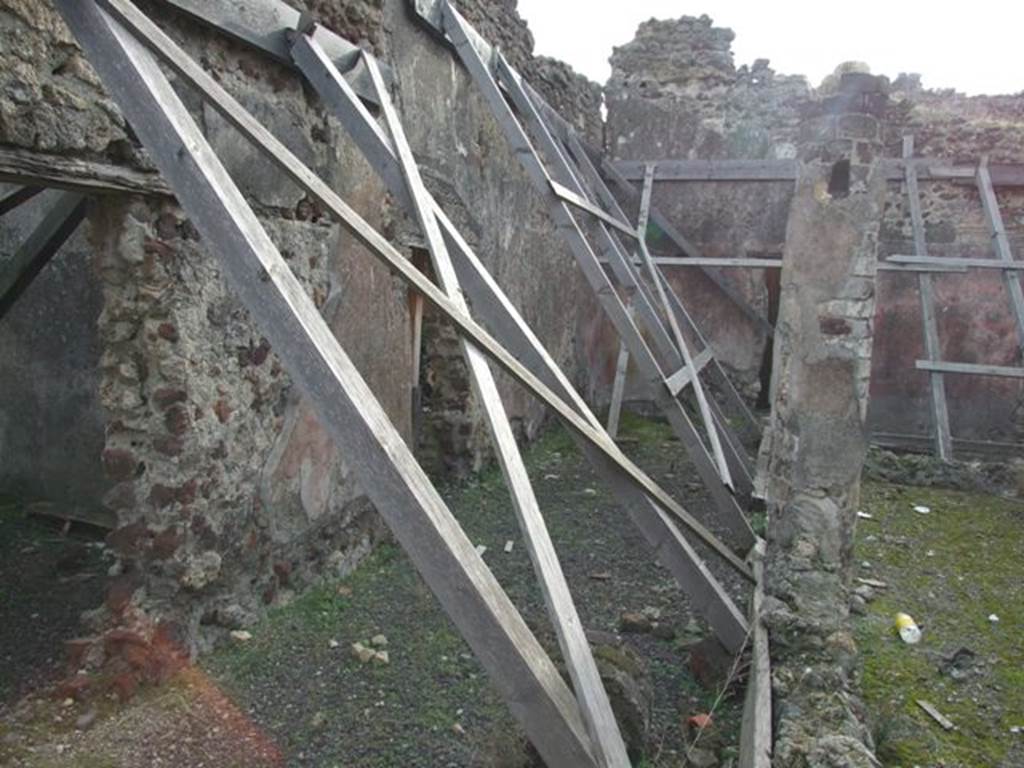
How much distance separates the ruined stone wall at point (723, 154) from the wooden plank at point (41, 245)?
6361mm

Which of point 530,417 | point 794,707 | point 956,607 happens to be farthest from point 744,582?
point 530,417

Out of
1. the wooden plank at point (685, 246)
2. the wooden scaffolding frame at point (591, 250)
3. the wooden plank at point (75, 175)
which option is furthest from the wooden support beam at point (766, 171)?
the wooden plank at point (75, 175)

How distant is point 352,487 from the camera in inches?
164

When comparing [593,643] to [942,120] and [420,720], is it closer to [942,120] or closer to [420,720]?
[420,720]

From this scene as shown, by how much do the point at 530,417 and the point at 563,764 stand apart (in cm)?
492

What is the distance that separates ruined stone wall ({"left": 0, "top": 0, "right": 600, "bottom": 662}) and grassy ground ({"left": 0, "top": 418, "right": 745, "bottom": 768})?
0.24 m

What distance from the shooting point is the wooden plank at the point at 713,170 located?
8.08m

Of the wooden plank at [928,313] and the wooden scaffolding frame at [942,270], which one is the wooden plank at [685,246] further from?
the wooden plank at [928,313]

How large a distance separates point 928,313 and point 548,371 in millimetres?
5322

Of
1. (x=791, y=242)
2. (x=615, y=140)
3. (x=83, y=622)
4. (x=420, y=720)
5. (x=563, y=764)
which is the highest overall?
(x=615, y=140)

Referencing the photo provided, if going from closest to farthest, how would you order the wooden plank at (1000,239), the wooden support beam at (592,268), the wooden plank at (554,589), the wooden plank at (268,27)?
the wooden plank at (554,589)
the wooden plank at (268,27)
the wooden support beam at (592,268)
the wooden plank at (1000,239)

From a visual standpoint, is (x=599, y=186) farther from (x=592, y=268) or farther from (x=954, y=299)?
(x=954, y=299)

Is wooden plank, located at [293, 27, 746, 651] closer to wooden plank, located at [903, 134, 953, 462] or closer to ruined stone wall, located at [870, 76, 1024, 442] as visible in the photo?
wooden plank, located at [903, 134, 953, 462]

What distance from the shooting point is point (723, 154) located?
342 inches
